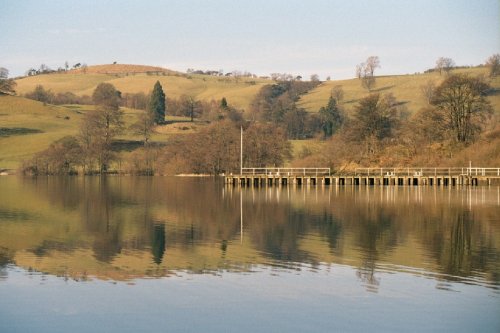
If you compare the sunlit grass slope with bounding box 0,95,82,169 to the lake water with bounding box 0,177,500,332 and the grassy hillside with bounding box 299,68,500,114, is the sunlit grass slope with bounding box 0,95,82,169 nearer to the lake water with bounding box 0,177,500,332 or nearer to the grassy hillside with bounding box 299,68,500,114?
Result: the grassy hillside with bounding box 299,68,500,114

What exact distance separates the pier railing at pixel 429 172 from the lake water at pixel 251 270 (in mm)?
31575

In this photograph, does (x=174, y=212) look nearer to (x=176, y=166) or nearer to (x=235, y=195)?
(x=235, y=195)

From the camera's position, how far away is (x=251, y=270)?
26328mm

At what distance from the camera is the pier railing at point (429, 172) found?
80.7 m

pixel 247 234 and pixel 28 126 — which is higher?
pixel 28 126

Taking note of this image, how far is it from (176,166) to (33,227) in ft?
263

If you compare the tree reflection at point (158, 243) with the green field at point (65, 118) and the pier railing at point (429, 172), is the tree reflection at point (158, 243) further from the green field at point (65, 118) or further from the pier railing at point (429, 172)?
the green field at point (65, 118)

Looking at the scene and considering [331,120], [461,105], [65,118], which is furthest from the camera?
[65,118]

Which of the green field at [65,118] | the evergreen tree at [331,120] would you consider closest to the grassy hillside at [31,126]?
the green field at [65,118]

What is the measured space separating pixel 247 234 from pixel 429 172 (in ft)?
173

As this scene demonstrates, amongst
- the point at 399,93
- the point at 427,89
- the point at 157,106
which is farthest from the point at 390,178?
the point at 399,93

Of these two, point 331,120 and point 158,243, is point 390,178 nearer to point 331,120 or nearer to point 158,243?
point 158,243

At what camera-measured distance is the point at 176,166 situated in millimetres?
120562

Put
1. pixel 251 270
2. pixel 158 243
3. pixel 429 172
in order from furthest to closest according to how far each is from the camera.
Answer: pixel 429 172, pixel 158 243, pixel 251 270
